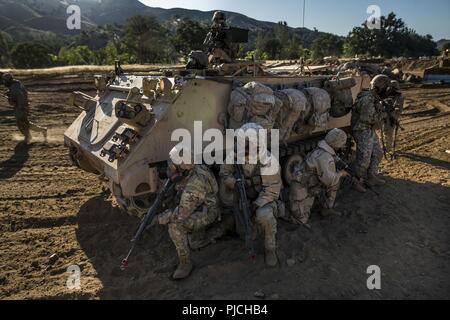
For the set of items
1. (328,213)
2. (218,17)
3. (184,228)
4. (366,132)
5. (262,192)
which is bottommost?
(328,213)

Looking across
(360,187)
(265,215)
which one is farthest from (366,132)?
(265,215)

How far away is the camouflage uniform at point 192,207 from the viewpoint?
4344mm

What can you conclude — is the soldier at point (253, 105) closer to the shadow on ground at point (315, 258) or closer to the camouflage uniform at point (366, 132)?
the shadow on ground at point (315, 258)

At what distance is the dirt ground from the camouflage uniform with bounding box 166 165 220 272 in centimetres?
47

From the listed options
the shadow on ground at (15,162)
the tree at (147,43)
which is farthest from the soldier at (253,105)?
the tree at (147,43)

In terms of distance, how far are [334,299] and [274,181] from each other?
4.56 ft

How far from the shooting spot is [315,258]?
4707 millimetres

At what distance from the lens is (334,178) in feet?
17.0

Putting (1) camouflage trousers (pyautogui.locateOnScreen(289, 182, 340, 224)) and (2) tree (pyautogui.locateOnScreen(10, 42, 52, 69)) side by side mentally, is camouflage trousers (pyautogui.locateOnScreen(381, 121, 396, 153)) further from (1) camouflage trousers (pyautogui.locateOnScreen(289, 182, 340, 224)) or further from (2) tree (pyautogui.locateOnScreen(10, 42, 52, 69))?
(2) tree (pyautogui.locateOnScreen(10, 42, 52, 69))

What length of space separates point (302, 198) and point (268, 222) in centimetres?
112

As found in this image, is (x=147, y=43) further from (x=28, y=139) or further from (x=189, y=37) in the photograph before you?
(x=28, y=139)

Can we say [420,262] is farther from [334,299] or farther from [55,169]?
[55,169]

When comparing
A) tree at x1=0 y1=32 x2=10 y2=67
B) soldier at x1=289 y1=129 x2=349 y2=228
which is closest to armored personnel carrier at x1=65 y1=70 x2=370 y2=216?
soldier at x1=289 y1=129 x2=349 y2=228

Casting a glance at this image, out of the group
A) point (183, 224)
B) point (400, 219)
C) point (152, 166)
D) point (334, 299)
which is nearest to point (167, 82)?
point (152, 166)
